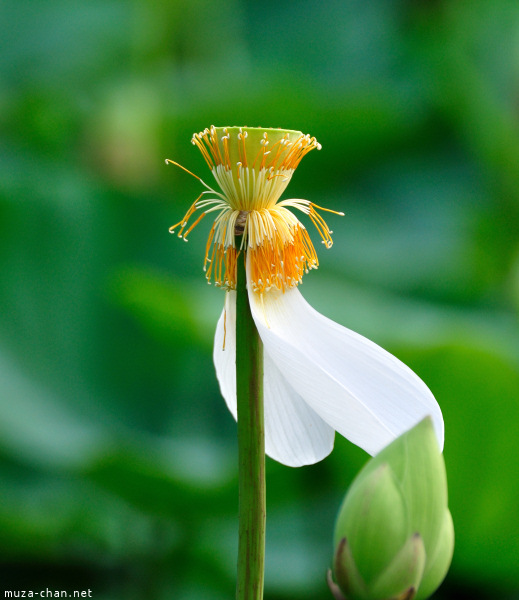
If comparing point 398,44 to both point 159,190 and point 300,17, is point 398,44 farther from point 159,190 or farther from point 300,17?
point 159,190

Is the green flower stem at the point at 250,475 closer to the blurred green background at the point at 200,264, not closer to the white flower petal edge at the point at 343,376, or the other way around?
the white flower petal edge at the point at 343,376

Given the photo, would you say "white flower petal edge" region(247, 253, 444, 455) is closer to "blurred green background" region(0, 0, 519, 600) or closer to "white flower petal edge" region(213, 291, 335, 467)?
"white flower petal edge" region(213, 291, 335, 467)

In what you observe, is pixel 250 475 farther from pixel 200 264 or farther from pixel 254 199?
pixel 200 264

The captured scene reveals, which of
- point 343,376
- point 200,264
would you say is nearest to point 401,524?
point 343,376

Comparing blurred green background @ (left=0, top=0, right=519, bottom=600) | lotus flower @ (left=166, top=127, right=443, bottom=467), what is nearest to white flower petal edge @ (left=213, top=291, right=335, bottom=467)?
lotus flower @ (left=166, top=127, right=443, bottom=467)

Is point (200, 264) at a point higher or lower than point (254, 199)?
higher

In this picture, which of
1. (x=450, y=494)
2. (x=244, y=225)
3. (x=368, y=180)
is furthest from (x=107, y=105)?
(x=244, y=225)
